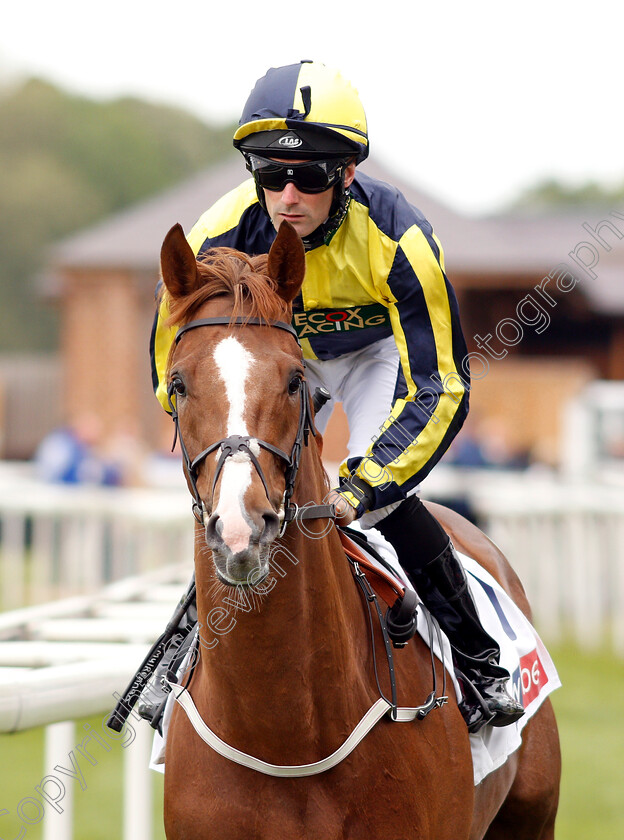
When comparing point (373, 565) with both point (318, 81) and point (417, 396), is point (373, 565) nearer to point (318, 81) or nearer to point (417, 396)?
point (417, 396)

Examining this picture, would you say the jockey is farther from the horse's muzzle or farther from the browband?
the horse's muzzle

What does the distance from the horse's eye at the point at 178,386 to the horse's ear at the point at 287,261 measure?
359 millimetres

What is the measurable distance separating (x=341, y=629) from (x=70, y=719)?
1.28 meters

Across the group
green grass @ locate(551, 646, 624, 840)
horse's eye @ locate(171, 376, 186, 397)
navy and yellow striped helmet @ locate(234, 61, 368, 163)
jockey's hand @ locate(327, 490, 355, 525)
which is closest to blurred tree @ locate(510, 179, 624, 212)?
green grass @ locate(551, 646, 624, 840)

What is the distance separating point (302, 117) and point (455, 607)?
144 cm

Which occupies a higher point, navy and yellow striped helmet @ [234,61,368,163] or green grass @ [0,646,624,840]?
navy and yellow striped helmet @ [234,61,368,163]

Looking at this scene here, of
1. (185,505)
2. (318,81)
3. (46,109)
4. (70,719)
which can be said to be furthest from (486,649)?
(46,109)

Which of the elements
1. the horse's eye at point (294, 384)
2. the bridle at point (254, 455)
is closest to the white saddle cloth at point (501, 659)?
the bridle at point (254, 455)

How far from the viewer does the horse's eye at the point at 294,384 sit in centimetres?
258

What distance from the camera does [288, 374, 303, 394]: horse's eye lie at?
258cm

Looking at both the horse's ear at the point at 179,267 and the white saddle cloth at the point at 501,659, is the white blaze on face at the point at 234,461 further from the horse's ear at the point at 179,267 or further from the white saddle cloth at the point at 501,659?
the white saddle cloth at the point at 501,659

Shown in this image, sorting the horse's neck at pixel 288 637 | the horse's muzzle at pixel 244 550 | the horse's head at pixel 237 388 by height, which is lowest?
the horse's neck at pixel 288 637

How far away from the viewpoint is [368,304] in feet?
10.5

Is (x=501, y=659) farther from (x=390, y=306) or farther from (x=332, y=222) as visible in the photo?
(x=332, y=222)
